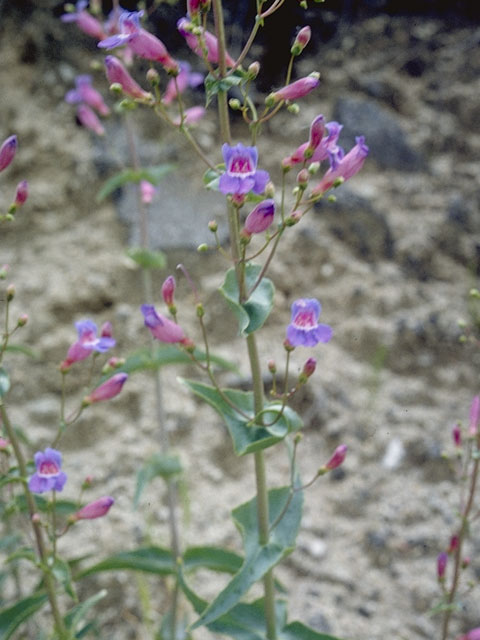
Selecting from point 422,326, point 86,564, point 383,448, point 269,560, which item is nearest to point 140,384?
point 86,564

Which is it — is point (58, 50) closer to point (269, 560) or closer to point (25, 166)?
point (25, 166)

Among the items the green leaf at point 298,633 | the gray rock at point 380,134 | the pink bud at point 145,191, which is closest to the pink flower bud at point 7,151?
the pink bud at point 145,191

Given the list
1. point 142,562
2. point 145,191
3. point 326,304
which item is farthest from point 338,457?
point 326,304

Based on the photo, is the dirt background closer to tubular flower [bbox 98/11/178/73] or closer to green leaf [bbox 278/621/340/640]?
green leaf [bbox 278/621/340/640]

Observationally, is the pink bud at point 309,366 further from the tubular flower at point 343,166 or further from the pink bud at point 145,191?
the pink bud at point 145,191

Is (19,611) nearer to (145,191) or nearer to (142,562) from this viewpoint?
(142,562)

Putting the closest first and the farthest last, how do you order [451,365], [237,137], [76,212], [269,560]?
[269,560] → [451,365] → [76,212] → [237,137]
